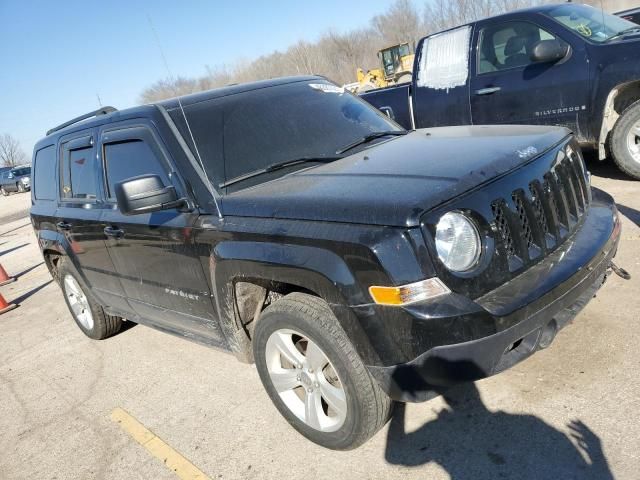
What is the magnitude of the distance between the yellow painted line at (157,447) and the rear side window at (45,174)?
2286mm

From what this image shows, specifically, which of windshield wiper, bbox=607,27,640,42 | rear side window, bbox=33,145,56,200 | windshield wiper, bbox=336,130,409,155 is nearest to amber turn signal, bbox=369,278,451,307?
windshield wiper, bbox=336,130,409,155

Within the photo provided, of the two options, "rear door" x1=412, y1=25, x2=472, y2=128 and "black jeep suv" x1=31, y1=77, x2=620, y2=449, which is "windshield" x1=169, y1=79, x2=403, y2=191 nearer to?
"black jeep suv" x1=31, y1=77, x2=620, y2=449

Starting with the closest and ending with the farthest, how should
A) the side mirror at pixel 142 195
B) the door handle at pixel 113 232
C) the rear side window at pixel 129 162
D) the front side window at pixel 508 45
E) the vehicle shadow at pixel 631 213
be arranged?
the side mirror at pixel 142 195
the rear side window at pixel 129 162
the door handle at pixel 113 232
the vehicle shadow at pixel 631 213
the front side window at pixel 508 45

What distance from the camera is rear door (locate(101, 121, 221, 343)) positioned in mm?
3150

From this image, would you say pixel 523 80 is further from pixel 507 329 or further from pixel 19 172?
pixel 19 172

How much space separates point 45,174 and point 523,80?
16.9 feet

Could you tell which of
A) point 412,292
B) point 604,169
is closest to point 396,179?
point 412,292

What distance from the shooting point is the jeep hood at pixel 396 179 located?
224cm

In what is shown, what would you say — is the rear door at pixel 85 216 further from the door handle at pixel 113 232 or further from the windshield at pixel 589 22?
the windshield at pixel 589 22

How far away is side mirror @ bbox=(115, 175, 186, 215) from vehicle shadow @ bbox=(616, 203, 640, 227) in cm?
415

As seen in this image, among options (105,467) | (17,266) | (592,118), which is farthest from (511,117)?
(17,266)

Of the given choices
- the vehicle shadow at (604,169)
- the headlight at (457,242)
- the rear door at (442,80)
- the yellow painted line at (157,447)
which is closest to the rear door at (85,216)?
the yellow painted line at (157,447)

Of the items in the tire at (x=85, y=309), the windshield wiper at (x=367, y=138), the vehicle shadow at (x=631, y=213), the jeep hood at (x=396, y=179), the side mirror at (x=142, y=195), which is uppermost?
the side mirror at (x=142, y=195)

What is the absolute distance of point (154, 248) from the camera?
133 inches
